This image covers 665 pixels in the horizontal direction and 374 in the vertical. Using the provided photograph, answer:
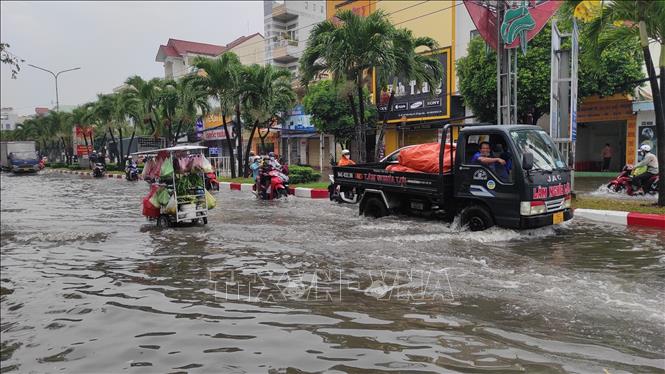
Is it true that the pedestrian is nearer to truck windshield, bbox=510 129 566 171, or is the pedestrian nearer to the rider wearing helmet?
the rider wearing helmet

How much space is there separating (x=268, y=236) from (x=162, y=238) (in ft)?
6.20

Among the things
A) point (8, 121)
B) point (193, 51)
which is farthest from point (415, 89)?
point (8, 121)

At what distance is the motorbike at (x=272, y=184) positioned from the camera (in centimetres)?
1530

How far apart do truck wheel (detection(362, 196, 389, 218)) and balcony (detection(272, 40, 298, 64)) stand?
119ft

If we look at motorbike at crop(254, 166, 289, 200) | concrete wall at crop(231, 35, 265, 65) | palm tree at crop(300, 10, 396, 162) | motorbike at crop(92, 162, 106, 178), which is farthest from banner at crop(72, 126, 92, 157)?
palm tree at crop(300, 10, 396, 162)

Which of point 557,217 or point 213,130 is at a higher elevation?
point 213,130

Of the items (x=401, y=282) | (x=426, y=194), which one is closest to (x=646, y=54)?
(x=426, y=194)

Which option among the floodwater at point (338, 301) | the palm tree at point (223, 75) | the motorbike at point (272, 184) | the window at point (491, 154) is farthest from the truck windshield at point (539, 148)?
the palm tree at point (223, 75)

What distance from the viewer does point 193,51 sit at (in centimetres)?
5997

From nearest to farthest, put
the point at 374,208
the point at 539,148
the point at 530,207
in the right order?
the point at 530,207 → the point at 539,148 → the point at 374,208

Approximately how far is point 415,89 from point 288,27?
25993 millimetres

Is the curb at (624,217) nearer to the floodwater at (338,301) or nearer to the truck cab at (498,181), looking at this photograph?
the floodwater at (338,301)

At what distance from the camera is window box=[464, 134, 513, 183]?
8.09m

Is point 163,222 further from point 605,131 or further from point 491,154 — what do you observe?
point 605,131
